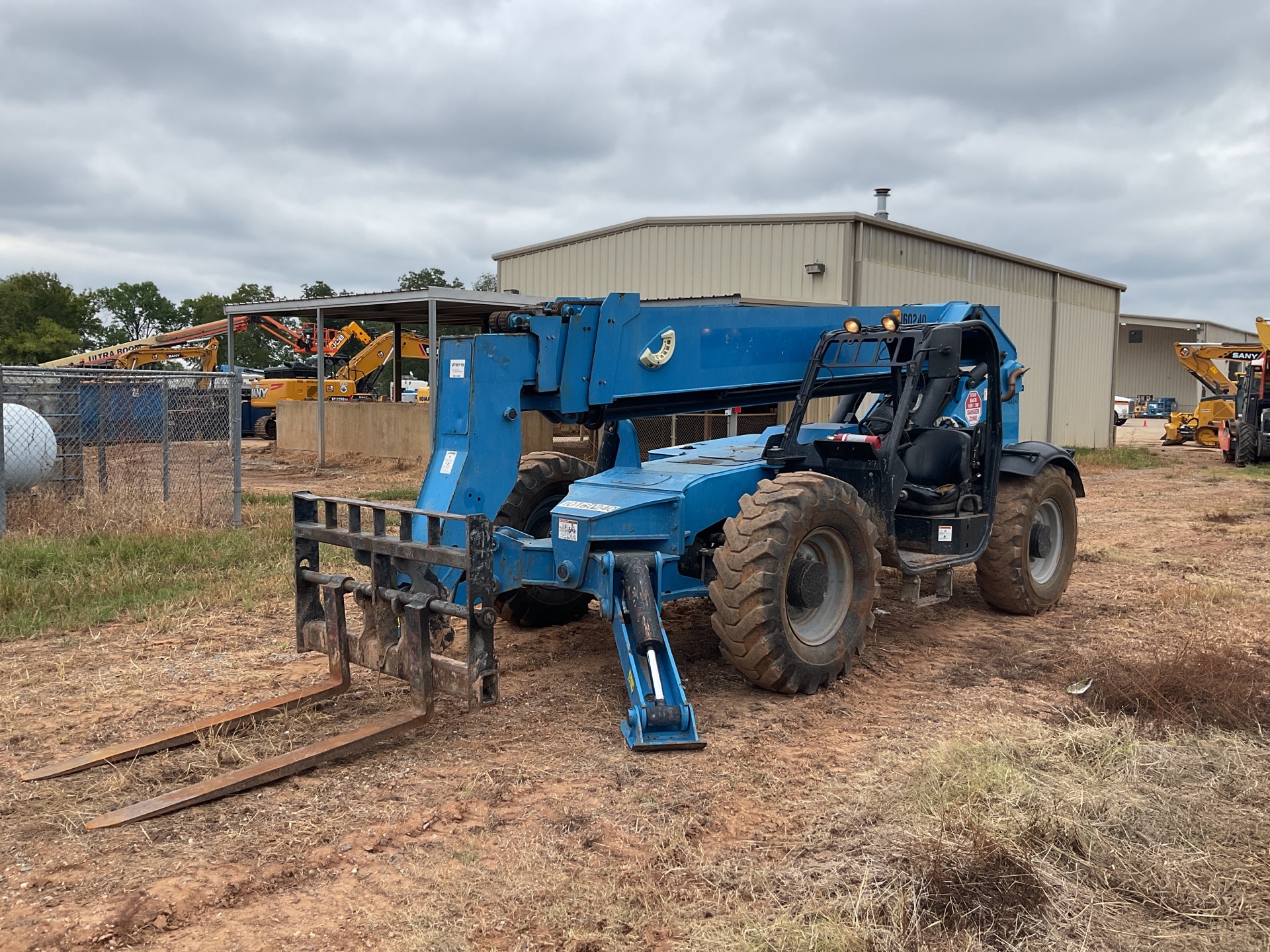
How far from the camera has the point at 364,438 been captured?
21.7 m

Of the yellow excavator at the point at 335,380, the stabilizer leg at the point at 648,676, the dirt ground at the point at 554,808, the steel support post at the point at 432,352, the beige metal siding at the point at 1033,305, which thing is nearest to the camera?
the dirt ground at the point at 554,808

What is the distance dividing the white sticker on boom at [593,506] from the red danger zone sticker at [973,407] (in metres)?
3.61

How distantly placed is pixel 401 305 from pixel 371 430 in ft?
11.5

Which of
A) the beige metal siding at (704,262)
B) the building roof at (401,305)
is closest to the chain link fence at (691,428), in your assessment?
the building roof at (401,305)

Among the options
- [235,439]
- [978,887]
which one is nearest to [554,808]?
[978,887]

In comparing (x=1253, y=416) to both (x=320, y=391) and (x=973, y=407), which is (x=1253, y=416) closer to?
(x=973, y=407)

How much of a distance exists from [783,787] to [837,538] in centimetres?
195

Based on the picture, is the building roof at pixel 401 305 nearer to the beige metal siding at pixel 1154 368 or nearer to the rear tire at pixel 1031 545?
the rear tire at pixel 1031 545

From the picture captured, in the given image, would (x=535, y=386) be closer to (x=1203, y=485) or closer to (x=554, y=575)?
(x=554, y=575)

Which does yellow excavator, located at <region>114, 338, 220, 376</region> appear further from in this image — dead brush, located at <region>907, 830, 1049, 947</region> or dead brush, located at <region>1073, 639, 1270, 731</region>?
dead brush, located at <region>907, 830, 1049, 947</region>

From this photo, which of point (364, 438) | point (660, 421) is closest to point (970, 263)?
point (660, 421)

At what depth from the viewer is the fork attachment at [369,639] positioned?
462cm

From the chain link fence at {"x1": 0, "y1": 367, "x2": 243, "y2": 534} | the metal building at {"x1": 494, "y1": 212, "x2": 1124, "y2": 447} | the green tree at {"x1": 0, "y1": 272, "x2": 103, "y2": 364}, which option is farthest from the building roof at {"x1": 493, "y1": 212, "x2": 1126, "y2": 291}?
the green tree at {"x1": 0, "y1": 272, "x2": 103, "y2": 364}

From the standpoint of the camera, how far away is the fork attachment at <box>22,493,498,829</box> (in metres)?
4.62
